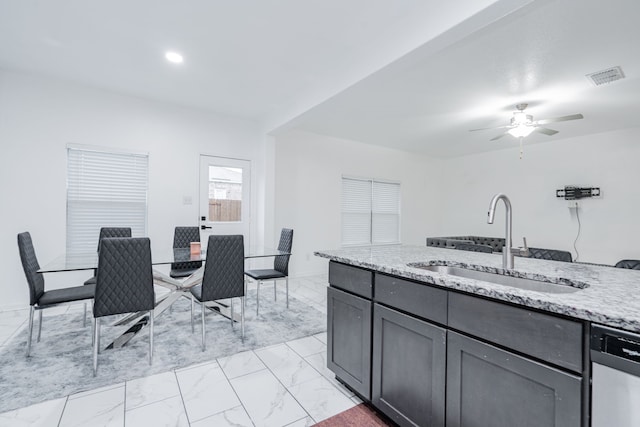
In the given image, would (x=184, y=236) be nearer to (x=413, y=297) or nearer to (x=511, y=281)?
(x=413, y=297)

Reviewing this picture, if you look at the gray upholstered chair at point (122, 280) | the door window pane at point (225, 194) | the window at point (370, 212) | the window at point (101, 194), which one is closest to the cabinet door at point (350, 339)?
the gray upholstered chair at point (122, 280)

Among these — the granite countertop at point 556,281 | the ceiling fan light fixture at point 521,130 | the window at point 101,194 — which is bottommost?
the granite countertop at point 556,281

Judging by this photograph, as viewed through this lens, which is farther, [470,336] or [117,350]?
[117,350]

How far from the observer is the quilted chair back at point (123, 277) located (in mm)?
2133

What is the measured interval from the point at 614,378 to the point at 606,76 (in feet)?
11.8

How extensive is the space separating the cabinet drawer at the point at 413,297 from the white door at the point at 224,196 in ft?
10.9

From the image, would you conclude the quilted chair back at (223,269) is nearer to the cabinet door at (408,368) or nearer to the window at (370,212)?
the cabinet door at (408,368)

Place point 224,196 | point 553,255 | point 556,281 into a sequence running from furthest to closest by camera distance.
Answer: point 224,196
point 553,255
point 556,281

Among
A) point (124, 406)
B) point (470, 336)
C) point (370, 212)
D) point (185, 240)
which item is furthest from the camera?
point (370, 212)

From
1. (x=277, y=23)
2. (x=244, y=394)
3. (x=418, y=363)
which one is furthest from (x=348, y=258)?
(x=277, y=23)

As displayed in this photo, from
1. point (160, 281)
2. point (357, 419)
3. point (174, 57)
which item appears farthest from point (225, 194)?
point (357, 419)

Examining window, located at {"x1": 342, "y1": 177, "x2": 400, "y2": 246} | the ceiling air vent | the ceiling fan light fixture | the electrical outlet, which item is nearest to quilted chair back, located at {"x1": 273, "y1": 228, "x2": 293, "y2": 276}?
window, located at {"x1": 342, "y1": 177, "x2": 400, "y2": 246}

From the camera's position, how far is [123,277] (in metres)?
2.21

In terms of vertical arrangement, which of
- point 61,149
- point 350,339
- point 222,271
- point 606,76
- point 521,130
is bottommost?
point 350,339
